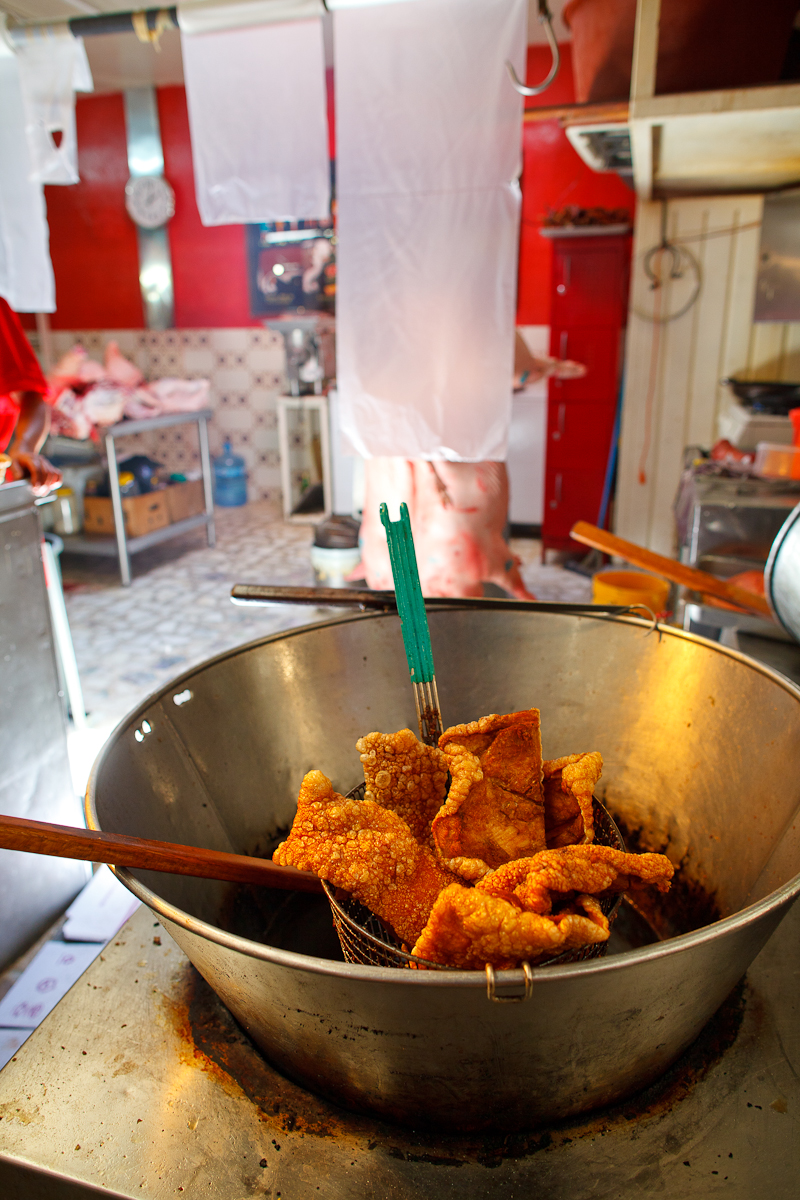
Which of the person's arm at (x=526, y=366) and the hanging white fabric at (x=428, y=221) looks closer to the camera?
the hanging white fabric at (x=428, y=221)

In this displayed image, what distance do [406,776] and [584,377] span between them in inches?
161

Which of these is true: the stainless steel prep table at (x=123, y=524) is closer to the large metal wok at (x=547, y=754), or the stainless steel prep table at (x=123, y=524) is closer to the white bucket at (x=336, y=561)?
the white bucket at (x=336, y=561)

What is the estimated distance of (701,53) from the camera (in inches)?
64.9

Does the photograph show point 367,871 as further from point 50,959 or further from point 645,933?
point 50,959

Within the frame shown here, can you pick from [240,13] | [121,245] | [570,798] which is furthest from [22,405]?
[121,245]

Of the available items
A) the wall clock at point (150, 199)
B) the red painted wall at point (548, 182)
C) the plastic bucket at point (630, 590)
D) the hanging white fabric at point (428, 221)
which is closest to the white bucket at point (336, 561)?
the plastic bucket at point (630, 590)

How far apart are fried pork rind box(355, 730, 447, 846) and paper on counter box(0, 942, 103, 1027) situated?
105 centimetres

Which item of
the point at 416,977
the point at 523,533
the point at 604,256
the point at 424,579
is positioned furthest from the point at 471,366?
the point at 523,533

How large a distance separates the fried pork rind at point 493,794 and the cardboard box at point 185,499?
4.48 meters

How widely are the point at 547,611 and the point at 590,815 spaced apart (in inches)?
16.1

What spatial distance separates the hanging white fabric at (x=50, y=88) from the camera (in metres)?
1.82

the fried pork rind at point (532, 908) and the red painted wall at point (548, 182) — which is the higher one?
the red painted wall at point (548, 182)

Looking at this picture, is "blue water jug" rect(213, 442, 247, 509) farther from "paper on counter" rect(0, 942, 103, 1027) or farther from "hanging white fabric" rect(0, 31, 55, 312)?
"paper on counter" rect(0, 942, 103, 1027)

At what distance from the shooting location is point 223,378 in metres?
6.47
